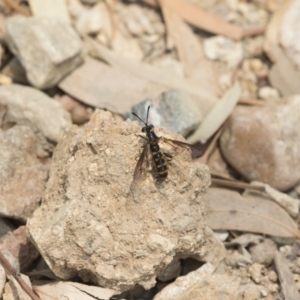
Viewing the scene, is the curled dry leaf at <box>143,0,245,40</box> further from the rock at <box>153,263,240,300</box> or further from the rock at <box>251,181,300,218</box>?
the rock at <box>153,263,240,300</box>

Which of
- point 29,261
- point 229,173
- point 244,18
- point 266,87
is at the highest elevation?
point 244,18

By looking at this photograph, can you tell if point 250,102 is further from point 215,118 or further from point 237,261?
point 237,261

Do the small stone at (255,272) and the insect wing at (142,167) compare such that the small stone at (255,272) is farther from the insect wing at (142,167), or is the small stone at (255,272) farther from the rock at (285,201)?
the insect wing at (142,167)

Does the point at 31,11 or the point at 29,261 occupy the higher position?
the point at 31,11

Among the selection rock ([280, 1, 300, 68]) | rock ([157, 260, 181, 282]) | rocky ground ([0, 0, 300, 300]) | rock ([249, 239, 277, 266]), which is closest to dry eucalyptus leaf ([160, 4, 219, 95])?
rocky ground ([0, 0, 300, 300])

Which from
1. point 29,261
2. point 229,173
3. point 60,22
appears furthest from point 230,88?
point 29,261

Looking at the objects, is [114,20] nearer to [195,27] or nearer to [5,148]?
[195,27]
